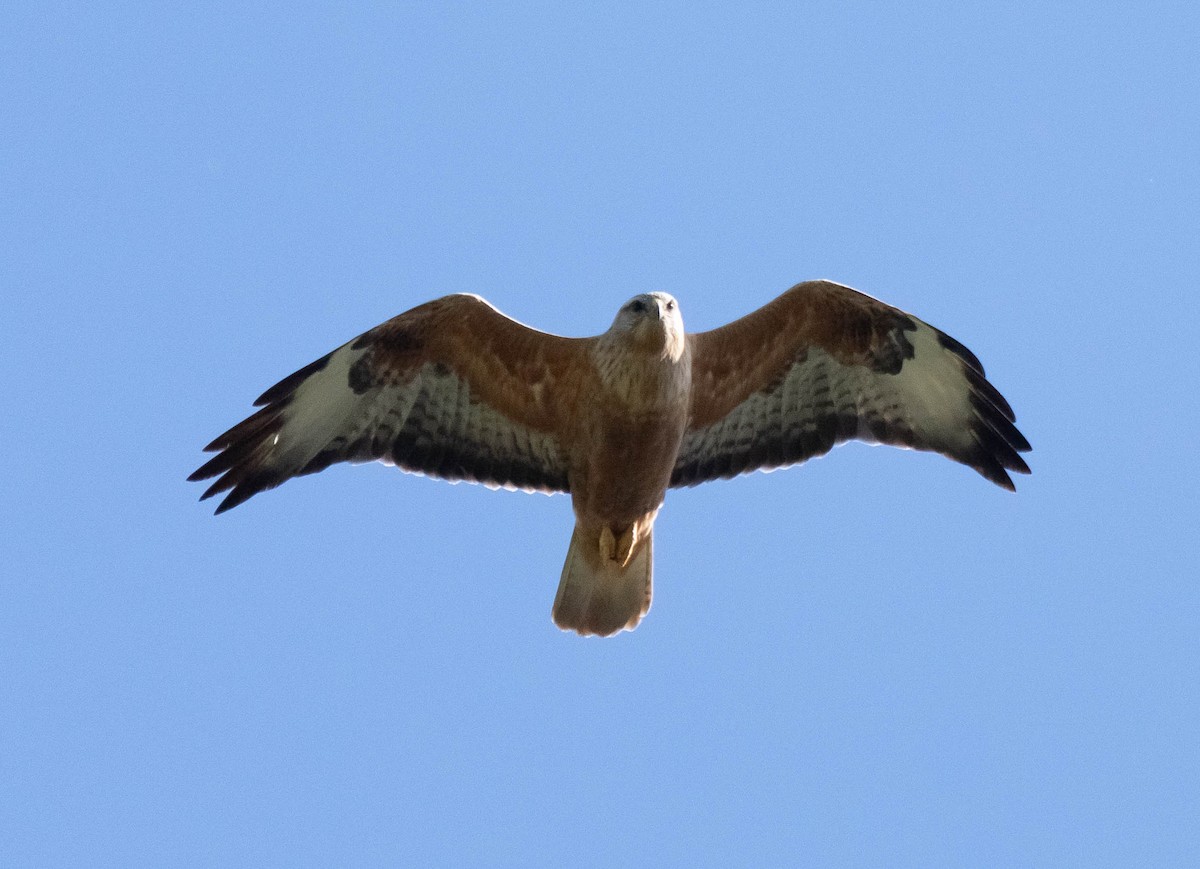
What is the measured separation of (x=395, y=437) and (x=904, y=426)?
3183 millimetres

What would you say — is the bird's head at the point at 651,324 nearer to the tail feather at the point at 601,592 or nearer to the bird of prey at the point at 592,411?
the bird of prey at the point at 592,411

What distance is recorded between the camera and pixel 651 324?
8.20 meters

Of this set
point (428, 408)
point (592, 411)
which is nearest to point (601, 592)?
point (592, 411)

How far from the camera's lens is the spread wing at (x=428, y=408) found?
8.94 meters

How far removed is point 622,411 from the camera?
331 inches

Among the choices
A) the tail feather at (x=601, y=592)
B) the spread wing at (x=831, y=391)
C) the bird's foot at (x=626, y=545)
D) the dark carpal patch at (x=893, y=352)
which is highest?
the dark carpal patch at (x=893, y=352)

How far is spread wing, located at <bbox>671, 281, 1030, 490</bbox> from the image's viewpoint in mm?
9023

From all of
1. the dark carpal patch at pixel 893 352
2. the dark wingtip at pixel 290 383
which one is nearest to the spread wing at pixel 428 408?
the dark wingtip at pixel 290 383

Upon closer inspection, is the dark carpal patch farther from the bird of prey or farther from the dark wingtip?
the dark wingtip

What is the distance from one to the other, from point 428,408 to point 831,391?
2533mm

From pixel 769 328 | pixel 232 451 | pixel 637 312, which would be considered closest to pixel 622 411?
pixel 637 312

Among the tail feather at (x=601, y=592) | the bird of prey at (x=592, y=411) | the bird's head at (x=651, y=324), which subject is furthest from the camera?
the tail feather at (x=601, y=592)

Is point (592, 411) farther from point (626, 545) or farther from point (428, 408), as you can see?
point (428, 408)

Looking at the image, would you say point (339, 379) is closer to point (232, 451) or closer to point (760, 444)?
point (232, 451)
